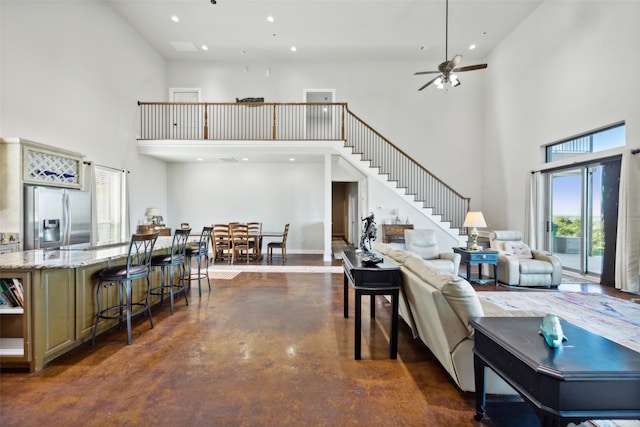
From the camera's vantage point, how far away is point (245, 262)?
7.64 m

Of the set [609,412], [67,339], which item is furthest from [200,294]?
[609,412]

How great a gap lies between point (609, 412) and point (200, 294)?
15.4ft

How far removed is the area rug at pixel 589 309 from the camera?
3168mm

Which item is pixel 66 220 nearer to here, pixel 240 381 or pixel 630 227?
pixel 240 381

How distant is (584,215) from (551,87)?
3030 mm

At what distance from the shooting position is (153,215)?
26.6 ft

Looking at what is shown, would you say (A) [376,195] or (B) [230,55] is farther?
(B) [230,55]

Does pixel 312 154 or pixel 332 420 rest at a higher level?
pixel 312 154

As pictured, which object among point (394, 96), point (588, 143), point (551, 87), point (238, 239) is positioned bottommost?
point (238, 239)

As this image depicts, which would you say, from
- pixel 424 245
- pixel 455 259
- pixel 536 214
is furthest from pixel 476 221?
pixel 536 214

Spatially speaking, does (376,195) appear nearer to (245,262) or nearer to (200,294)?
(245,262)

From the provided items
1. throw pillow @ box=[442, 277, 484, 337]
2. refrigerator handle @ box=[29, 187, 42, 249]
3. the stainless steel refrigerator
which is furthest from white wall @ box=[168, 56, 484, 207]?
throw pillow @ box=[442, 277, 484, 337]

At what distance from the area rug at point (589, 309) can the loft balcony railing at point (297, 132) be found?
4.18 meters

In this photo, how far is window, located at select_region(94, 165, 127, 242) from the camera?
655cm
